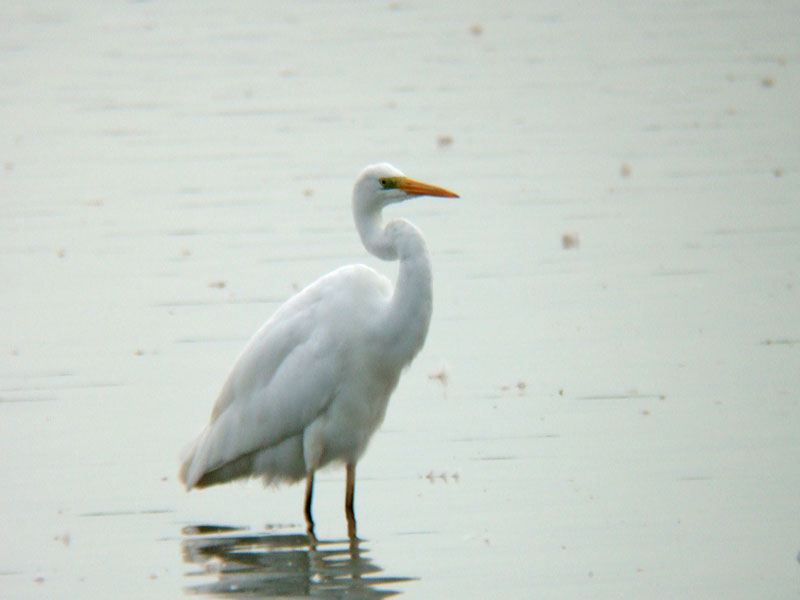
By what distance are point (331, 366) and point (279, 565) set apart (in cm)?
86

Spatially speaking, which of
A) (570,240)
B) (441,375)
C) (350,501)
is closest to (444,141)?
(570,240)

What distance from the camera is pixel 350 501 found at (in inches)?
235

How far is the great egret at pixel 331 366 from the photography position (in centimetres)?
594

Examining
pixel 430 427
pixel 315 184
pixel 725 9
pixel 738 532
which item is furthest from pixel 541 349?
pixel 725 9

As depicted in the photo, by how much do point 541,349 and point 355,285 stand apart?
6.39 ft

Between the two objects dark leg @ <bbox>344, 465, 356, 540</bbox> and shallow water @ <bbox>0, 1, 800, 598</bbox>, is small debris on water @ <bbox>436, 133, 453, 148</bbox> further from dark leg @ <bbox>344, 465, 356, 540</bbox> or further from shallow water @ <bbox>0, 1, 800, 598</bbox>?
dark leg @ <bbox>344, 465, 356, 540</bbox>

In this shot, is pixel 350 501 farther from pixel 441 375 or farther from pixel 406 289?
pixel 441 375

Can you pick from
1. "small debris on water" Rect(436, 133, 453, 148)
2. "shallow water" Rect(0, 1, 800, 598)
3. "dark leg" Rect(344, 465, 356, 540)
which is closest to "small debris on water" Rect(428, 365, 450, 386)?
"shallow water" Rect(0, 1, 800, 598)

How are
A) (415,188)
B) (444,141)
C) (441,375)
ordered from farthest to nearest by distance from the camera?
(444,141) < (441,375) < (415,188)

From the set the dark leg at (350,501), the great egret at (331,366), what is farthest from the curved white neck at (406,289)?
the dark leg at (350,501)

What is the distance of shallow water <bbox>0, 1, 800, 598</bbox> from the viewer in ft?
18.4

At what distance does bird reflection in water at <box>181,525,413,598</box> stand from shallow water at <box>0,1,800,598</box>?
0.6 inches

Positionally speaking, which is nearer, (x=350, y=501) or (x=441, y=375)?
(x=350, y=501)

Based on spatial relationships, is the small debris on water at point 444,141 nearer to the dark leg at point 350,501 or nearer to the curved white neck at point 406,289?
the curved white neck at point 406,289
